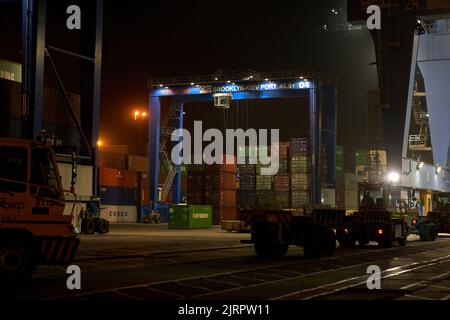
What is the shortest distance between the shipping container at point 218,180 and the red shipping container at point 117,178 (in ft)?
32.5

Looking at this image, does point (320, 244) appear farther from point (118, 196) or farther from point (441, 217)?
point (118, 196)

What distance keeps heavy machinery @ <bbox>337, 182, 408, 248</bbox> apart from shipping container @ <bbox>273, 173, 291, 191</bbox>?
31766 mm

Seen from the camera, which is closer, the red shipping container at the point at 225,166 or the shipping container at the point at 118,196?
the red shipping container at the point at 225,166

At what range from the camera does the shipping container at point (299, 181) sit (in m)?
61.2

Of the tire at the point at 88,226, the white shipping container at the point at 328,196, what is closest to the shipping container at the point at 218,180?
the white shipping container at the point at 328,196

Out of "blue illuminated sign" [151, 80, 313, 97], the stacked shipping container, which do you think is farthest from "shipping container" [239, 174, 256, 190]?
"blue illuminated sign" [151, 80, 313, 97]

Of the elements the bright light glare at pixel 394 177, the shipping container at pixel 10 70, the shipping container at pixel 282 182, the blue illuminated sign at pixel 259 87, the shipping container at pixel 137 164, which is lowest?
the bright light glare at pixel 394 177

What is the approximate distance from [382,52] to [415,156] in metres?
21.5

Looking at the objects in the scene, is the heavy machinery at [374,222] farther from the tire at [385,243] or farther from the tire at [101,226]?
the tire at [101,226]

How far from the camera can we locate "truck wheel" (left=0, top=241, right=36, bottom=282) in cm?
1302

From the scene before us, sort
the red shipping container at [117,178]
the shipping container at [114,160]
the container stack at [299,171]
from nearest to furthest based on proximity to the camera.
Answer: the container stack at [299,171] → the red shipping container at [117,178] → the shipping container at [114,160]

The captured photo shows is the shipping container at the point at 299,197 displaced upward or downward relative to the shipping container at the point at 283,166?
downward

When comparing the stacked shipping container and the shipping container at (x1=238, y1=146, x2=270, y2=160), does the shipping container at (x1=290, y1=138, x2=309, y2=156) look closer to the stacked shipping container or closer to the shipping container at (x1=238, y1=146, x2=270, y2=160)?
the stacked shipping container
